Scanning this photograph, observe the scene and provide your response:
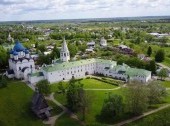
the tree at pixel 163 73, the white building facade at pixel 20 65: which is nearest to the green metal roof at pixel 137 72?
the tree at pixel 163 73

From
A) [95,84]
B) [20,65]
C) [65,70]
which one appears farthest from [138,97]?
[20,65]

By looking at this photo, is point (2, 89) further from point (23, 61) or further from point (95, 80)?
point (95, 80)

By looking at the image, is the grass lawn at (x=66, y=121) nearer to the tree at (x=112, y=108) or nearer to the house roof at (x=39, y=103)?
the house roof at (x=39, y=103)

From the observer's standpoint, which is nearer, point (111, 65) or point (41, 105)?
point (41, 105)

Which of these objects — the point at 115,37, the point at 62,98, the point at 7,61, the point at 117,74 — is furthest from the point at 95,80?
the point at 115,37

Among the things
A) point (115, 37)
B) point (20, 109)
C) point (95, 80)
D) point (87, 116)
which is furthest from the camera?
point (115, 37)

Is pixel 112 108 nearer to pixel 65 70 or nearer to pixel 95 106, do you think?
pixel 95 106
